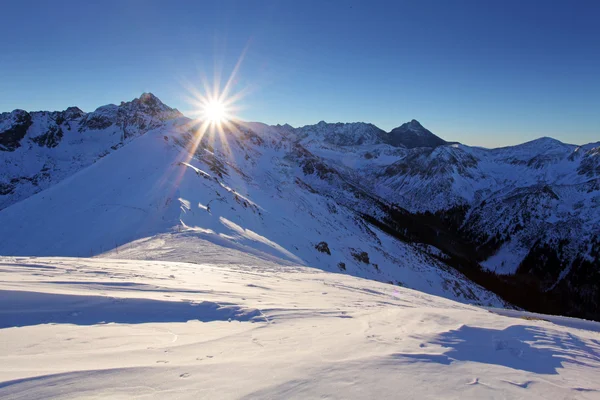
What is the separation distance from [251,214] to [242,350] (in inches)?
1291

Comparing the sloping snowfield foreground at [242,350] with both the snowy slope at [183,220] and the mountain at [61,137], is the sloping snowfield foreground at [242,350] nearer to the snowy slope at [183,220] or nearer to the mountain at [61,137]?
the snowy slope at [183,220]

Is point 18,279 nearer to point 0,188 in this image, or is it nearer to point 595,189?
point 0,188

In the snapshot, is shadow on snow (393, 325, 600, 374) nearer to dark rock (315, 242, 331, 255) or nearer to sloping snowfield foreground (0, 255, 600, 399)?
sloping snowfield foreground (0, 255, 600, 399)

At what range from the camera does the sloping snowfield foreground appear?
3.26m

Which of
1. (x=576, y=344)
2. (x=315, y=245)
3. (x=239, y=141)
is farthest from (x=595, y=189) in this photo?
(x=576, y=344)

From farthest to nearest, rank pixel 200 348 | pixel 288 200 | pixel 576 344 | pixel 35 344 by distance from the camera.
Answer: pixel 288 200 → pixel 576 344 → pixel 200 348 → pixel 35 344

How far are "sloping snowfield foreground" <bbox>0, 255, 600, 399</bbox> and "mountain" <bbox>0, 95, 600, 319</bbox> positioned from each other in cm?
1264

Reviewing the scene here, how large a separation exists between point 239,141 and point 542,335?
104 meters

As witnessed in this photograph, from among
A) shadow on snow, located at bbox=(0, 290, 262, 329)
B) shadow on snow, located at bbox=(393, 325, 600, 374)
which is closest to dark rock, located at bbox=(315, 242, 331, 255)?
shadow on snow, located at bbox=(393, 325, 600, 374)

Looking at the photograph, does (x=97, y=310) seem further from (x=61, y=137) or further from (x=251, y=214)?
(x=61, y=137)

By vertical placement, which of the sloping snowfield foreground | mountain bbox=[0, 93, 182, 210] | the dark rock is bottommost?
the dark rock

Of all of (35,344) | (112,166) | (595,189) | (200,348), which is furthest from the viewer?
(595,189)

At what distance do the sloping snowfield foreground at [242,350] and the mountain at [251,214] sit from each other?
41.5 ft

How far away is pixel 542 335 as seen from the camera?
290 inches
